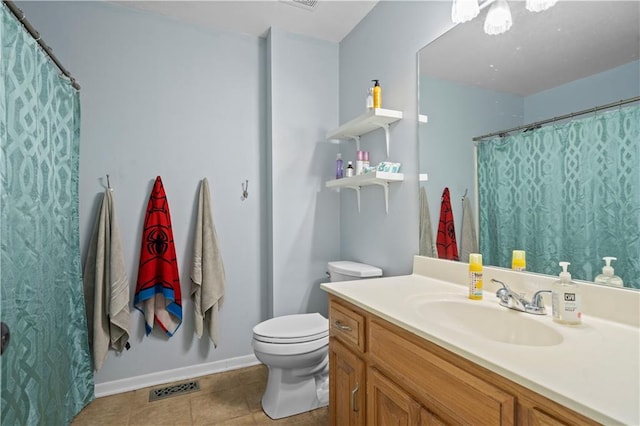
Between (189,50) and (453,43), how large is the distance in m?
1.81

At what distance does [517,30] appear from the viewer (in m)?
1.31

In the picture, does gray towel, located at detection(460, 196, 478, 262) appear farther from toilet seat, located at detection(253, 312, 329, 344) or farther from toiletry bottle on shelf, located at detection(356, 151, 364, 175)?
toilet seat, located at detection(253, 312, 329, 344)

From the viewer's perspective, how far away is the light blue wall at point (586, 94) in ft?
3.26

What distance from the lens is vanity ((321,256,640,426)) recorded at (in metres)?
0.63

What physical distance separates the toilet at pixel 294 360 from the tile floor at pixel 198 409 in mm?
62

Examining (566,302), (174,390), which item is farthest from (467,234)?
(174,390)

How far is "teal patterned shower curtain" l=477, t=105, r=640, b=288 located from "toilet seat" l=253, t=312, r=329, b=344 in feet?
3.23

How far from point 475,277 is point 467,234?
270 millimetres

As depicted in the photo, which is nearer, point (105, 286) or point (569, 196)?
point (569, 196)

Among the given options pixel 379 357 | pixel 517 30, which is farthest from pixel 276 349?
pixel 517 30

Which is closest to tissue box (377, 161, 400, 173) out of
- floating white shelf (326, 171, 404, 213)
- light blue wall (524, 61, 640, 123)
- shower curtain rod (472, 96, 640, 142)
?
floating white shelf (326, 171, 404, 213)

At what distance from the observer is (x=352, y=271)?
2035 millimetres

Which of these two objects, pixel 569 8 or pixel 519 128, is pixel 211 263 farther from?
pixel 569 8

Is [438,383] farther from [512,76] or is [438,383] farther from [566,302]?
[512,76]
